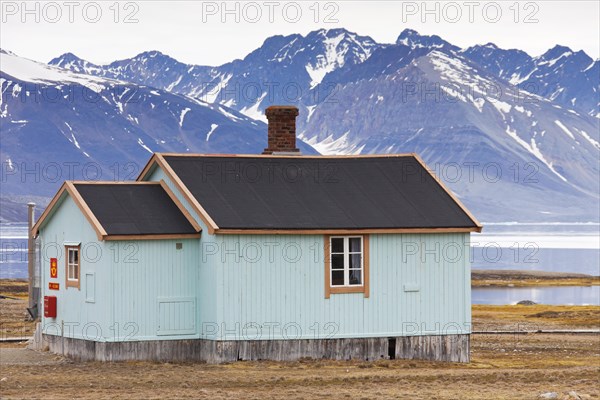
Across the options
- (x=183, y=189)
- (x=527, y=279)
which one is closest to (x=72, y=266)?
(x=183, y=189)

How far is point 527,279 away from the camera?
138m

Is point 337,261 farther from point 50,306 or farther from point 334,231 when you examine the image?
point 50,306

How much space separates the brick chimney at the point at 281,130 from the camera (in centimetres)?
3844

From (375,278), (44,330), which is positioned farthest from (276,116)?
(44,330)

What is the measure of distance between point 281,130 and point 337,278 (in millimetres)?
5960

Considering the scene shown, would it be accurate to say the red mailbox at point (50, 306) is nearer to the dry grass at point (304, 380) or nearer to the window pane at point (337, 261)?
the dry grass at point (304, 380)

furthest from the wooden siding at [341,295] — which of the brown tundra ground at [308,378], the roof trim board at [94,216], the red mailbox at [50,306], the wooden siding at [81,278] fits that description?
the red mailbox at [50,306]

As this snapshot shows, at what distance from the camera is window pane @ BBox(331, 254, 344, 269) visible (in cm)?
3456

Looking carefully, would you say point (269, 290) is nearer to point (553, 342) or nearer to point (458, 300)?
point (458, 300)

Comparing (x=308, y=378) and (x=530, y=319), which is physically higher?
(x=308, y=378)

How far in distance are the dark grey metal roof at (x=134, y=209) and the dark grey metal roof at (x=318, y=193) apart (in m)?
0.75

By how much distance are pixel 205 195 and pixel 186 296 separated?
2.64 meters

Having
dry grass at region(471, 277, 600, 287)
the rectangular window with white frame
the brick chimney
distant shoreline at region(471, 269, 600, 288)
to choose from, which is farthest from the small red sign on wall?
dry grass at region(471, 277, 600, 287)

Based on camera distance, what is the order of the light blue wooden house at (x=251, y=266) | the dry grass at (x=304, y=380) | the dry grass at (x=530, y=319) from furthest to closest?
the dry grass at (x=530, y=319) < the light blue wooden house at (x=251, y=266) < the dry grass at (x=304, y=380)
